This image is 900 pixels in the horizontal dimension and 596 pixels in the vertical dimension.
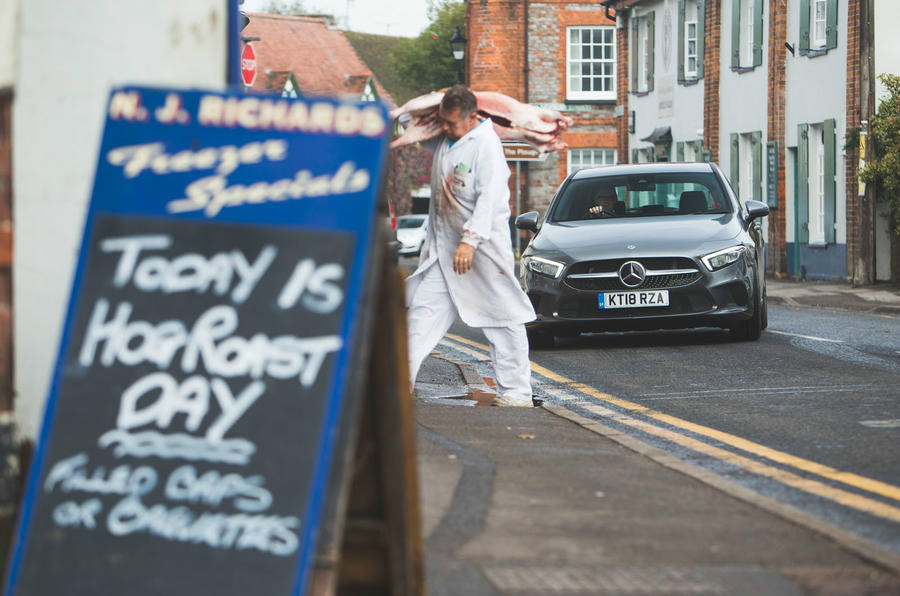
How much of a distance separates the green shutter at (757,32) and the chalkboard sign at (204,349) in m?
28.7

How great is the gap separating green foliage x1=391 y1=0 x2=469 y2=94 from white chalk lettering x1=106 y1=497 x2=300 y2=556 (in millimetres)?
73301

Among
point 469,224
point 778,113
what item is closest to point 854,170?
point 778,113

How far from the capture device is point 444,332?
9.63 metres

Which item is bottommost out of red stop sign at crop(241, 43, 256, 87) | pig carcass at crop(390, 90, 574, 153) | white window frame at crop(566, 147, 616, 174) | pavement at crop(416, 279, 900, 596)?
pavement at crop(416, 279, 900, 596)

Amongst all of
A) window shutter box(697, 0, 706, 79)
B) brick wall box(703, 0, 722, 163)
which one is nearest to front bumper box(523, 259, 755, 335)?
brick wall box(703, 0, 722, 163)

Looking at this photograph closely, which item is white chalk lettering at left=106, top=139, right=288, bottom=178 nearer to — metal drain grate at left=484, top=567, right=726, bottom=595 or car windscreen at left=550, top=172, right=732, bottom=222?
metal drain grate at left=484, top=567, right=726, bottom=595

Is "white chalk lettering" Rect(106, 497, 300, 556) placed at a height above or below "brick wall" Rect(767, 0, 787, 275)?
below

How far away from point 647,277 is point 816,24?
53.8ft

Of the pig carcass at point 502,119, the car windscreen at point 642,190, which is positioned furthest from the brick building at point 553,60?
the pig carcass at point 502,119

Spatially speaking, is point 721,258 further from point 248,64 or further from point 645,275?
point 248,64

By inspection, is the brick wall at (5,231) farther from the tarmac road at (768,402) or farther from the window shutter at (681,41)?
the window shutter at (681,41)

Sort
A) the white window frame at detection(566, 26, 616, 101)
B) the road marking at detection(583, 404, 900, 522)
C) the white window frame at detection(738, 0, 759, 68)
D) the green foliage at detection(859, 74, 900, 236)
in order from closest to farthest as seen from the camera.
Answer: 1. the road marking at detection(583, 404, 900, 522)
2. the green foliage at detection(859, 74, 900, 236)
3. the white window frame at detection(738, 0, 759, 68)
4. the white window frame at detection(566, 26, 616, 101)

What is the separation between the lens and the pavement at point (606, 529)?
467cm

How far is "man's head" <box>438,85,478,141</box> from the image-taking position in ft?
30.2
